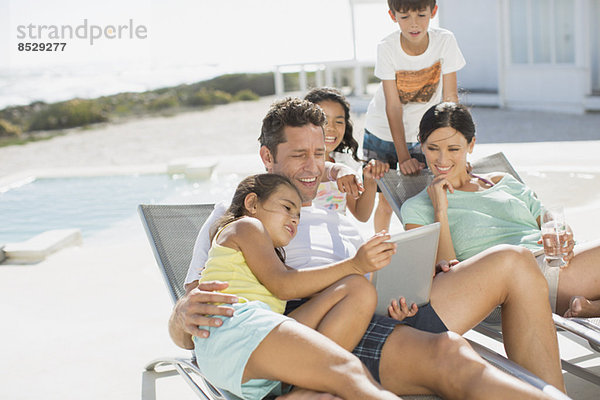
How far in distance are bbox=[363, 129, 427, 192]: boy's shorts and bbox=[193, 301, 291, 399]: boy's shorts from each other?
2250 mm

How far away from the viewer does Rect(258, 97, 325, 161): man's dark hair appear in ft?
9.38

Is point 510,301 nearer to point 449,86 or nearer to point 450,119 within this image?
point 450,119

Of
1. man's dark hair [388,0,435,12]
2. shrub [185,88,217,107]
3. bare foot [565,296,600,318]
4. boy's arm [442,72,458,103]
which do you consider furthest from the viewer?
shrub [185,88,217,107]

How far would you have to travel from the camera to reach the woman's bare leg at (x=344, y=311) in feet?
7.08

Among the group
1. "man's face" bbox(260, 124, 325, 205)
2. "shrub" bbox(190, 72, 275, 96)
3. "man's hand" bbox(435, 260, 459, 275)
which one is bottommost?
"man's hand" bbox(435, 260, 459, 275)

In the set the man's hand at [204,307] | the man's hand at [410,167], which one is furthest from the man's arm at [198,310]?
the man's hand at [410,167]

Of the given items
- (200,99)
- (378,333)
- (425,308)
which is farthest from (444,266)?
(200,99)

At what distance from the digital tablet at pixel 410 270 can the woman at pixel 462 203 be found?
0.61 m

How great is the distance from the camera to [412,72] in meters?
4.02

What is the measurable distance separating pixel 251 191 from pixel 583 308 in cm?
143

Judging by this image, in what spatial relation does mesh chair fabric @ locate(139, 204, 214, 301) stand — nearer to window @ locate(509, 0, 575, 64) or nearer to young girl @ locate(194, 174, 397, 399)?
young girl @ locate(194, 174, 397, 399)

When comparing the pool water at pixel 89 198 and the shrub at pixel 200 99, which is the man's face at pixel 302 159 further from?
the shrub at pixel 200 99

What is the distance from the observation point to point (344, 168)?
3.24 metres

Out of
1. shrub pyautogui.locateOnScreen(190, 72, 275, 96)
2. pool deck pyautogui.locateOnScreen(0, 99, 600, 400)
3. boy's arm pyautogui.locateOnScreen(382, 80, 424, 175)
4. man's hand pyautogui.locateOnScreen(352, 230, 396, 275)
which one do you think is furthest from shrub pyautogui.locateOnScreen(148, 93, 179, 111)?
man's hand pyautogui.locateOnScreen(352, 230, 396, 275)
